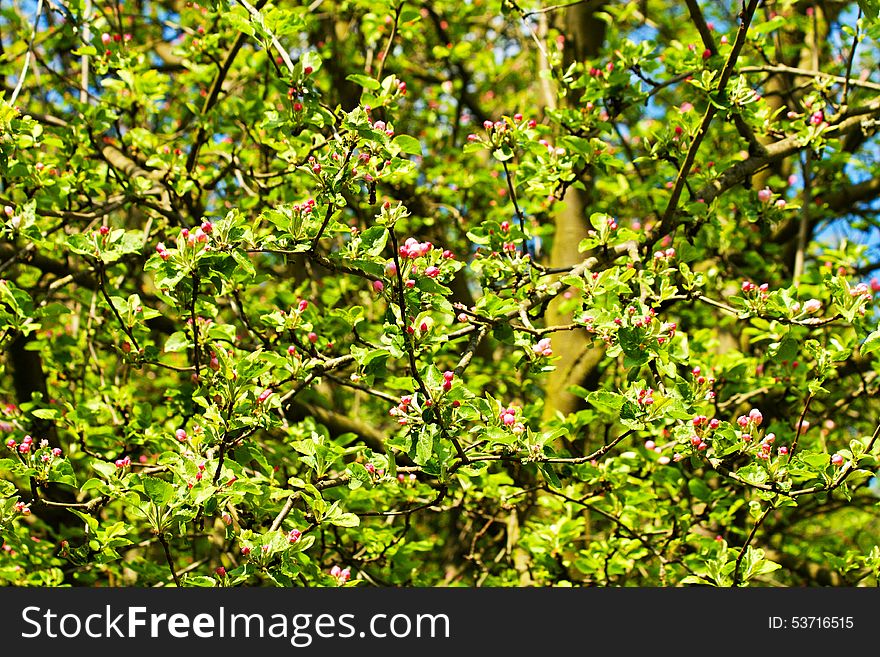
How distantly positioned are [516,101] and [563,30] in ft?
4.40

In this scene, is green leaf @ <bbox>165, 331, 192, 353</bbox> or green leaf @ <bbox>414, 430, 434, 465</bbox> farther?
green leaf @ <bbox>165, 331, 192, 353</bbox>

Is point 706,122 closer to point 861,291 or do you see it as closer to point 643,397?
point 861,291

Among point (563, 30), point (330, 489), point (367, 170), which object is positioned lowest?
point (330, 489)

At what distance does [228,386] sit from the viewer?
8.17 feet

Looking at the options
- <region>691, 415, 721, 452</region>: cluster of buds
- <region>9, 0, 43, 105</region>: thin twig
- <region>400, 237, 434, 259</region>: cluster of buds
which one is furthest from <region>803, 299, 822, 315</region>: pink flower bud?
<region>9, 0, 43, 105</region>: thin twig

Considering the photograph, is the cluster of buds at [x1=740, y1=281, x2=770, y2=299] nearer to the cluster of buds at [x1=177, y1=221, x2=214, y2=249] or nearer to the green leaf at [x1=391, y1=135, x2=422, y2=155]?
the green leaf at [x1=391, y1=135, x2=422, y2=155]

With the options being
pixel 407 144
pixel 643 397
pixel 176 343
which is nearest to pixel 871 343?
pixel 643 397

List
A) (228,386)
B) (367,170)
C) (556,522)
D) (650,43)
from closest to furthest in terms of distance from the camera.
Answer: (367,170)
(228,386)
(650,43)
(556,522)

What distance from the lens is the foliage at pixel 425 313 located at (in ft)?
8.06

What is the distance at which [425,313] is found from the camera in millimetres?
2408

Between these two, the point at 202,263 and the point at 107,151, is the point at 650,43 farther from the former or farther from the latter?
the point at 107,151

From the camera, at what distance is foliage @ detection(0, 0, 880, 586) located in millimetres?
2457

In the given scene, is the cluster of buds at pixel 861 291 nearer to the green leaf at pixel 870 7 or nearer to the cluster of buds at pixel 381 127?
the green leaf at pixel 870 7

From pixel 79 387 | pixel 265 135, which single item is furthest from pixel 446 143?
pixel 79 387
